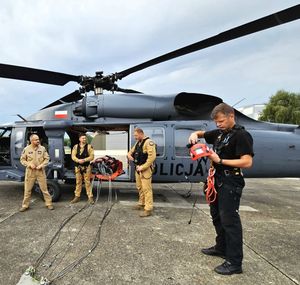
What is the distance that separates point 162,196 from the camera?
757 centimetres

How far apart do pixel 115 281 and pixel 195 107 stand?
4969 millimetres

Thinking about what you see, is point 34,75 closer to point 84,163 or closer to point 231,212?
point 84,163

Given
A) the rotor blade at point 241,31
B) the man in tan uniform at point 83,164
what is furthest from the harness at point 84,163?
the rotor blade at point 241,31

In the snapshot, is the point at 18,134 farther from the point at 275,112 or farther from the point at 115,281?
the point at 275,112

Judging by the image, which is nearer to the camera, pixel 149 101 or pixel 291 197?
pixel 149 101

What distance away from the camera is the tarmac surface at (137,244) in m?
3.05

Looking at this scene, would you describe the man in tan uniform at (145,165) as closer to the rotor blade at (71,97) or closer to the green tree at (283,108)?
the rotor blade at (71,97)

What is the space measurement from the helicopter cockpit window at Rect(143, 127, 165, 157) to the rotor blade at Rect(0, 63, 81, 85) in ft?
7.05

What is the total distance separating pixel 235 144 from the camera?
298cm

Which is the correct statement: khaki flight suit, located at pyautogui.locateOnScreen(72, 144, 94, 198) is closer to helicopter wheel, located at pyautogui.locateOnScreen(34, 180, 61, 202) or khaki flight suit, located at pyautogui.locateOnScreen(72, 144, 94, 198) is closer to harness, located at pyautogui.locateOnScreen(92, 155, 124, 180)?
harness, located at pyautogui.locateOnScreen(92, 155, 124, 180)

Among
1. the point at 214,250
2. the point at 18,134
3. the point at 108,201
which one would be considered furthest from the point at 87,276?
the point at 18,134

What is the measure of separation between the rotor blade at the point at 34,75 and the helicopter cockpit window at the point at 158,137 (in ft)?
7.05

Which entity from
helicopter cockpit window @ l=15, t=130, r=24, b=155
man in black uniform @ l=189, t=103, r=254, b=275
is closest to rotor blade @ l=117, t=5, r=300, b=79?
man in black uniform @ l=189, t=103, r=254, b=275

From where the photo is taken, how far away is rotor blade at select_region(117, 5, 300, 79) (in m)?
4.01
